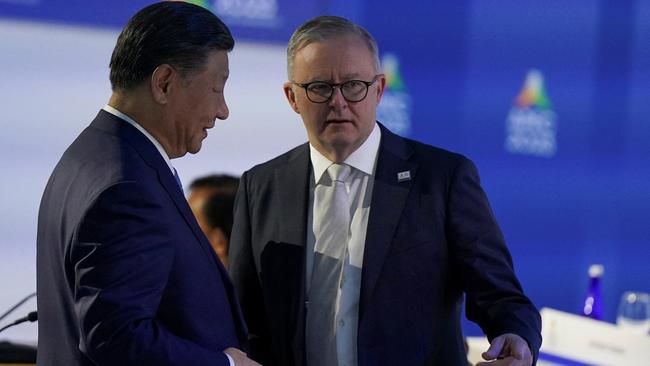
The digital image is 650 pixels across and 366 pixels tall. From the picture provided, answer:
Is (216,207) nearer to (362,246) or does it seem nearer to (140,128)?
(362,246)

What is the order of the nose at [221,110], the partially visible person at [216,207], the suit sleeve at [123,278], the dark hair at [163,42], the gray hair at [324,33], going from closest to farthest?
the suit sleeve at [123,278] < the dark hair at [163,42] < the nose at [221,110] < the gray hair at [324,33] < the partially visible person at [216,207]

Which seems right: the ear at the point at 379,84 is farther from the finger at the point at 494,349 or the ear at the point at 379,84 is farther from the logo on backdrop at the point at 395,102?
the logo on backdrop at the point at 395,102

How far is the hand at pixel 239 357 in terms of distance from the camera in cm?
176

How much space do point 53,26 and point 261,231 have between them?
233 cm

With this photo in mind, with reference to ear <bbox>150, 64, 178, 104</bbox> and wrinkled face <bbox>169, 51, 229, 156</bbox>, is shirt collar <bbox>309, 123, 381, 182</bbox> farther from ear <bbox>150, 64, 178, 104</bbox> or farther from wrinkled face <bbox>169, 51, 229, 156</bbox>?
ear <bbox>150, 64, 178, 104</bbox>

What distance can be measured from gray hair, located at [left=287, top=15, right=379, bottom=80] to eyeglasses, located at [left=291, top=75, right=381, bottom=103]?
0.08 m

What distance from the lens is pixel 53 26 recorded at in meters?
4.23

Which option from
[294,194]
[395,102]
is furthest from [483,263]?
[395,102]

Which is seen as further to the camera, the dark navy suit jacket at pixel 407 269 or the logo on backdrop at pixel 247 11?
the logo on backdrop at pixel 247 11

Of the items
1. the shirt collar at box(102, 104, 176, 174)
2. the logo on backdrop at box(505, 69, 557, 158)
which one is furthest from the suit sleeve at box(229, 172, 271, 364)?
the logo on backdrop at box(505, 69, 557, 158)

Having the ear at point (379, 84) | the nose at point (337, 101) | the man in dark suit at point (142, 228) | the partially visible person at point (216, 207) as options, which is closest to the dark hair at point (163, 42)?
the man in dark suit at point (142, 228)

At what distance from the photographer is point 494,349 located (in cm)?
195

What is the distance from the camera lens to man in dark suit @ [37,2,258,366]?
1.61 metres

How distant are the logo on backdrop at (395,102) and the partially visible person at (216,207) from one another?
5.27ft
